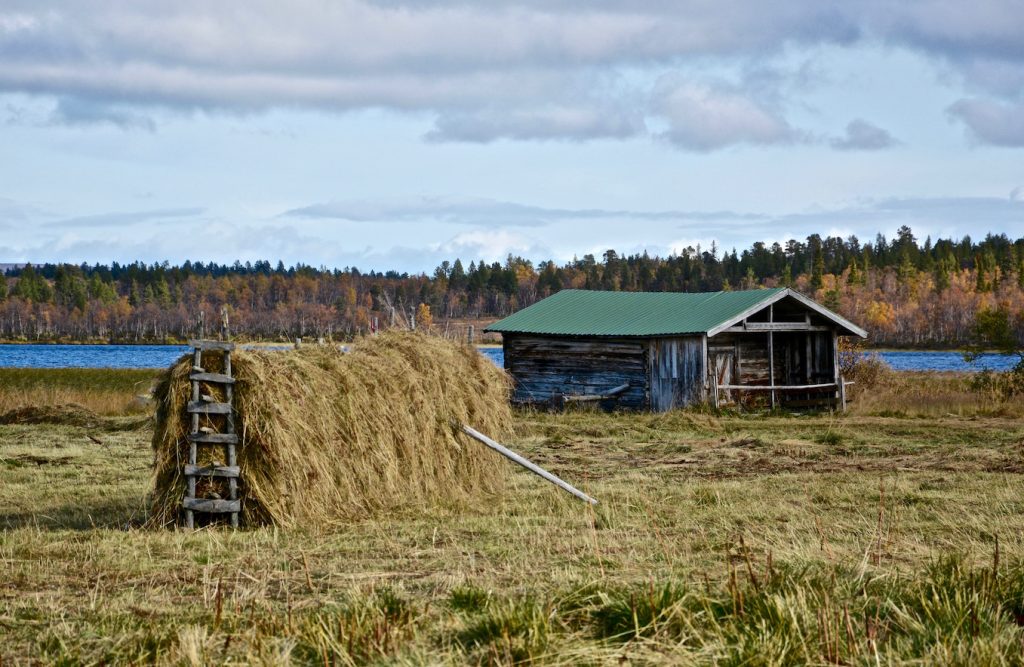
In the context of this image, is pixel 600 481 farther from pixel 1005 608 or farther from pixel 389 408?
pixel 1005 608

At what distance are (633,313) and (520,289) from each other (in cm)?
13554

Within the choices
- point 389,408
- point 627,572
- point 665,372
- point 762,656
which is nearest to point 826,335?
point 665,372

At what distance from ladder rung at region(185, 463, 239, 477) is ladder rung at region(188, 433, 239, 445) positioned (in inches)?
10.6

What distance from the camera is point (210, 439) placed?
471 inches

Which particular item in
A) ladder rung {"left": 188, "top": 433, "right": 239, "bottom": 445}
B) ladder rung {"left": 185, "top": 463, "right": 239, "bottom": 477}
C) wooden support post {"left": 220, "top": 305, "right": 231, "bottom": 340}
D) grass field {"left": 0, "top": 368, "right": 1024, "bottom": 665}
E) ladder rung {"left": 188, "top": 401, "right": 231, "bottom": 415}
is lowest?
grass field {"left": 0, "top": 368, "right": 1024, "bottom": 665}

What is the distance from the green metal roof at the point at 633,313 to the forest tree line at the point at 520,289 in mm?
95503

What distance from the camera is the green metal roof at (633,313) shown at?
30531 millimetres

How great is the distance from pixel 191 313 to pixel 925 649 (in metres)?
162

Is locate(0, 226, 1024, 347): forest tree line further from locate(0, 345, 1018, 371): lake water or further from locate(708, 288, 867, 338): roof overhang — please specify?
locate(708, 288, 867, 338): roof overhang

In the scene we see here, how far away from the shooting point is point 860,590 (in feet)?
24.5

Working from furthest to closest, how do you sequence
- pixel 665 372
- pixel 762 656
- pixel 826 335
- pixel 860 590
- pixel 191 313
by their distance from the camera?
1. pixel 191 313
2. pixel 826 335
3. pixel 665 372
4. pixel 860 590
5. pixel 762 656

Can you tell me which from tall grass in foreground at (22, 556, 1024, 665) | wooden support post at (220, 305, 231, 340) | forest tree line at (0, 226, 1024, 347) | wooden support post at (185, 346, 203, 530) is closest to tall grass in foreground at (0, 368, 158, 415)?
wooden support post at (220, 305, 231, 340)

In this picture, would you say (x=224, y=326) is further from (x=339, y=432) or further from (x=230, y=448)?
(x=339, y=432)

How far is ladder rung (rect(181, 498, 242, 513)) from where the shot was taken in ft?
39.1
